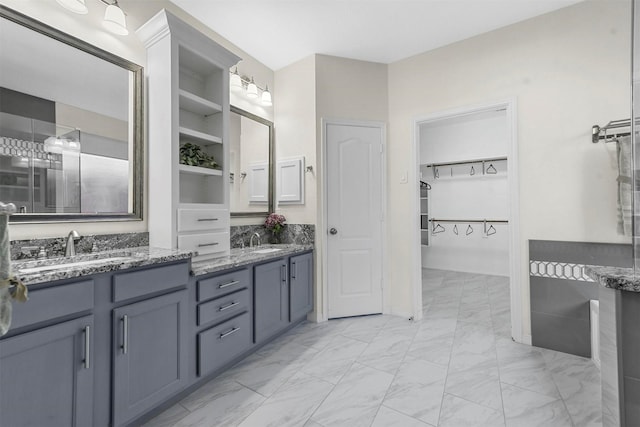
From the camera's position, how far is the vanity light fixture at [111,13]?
169 cm

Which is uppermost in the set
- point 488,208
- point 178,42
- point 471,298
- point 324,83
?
point 324,83

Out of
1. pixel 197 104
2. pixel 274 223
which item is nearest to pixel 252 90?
pixel 197 104

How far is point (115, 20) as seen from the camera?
1860 millimetres

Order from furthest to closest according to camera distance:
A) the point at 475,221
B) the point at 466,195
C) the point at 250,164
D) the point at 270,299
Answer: the point at 466,195 → the point at 475,221 → the point at 250,164 → the point at 270,299

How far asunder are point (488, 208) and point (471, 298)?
1993 mm

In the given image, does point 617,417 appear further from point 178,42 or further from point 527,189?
point 178,42

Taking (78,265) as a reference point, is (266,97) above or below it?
above

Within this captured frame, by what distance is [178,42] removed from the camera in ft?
6.58

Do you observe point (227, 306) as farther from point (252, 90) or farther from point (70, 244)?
point (252, 90)

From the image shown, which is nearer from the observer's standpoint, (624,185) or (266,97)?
(624,185)

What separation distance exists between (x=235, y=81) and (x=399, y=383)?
2.94 metres

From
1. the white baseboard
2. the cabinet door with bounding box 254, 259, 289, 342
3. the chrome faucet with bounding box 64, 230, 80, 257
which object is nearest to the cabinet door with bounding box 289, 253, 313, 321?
the cabinet door with bounding box 254, 259, 289, 342

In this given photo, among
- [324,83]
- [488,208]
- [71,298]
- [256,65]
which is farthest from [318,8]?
[488,208]

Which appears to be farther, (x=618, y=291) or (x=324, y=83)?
(x=324, y=83)
